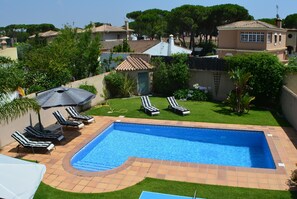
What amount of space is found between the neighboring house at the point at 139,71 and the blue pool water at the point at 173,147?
8.25 meters

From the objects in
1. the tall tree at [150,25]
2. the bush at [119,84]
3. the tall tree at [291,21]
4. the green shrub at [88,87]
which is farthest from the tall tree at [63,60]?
the tall tree at [291,21]

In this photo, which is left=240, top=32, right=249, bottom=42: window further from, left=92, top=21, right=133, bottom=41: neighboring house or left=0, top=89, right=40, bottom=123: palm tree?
left=0, top=89, right=40, bottom=123: palm tree

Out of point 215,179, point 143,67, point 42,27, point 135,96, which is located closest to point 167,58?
point 143,67

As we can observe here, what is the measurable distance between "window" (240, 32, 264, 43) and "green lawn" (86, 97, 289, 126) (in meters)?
21.5

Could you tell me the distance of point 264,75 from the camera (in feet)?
71.7

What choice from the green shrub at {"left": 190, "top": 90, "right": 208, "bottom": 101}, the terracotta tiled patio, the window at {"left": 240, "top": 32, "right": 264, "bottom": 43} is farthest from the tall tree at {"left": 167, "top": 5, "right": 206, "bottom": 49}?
the terracotta tiled patio

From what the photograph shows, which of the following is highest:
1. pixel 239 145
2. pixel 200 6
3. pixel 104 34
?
pixel 200 6

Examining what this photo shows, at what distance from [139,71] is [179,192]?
682 inches

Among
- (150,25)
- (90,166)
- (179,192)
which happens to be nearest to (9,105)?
(90,166)

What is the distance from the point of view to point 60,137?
15953 mm

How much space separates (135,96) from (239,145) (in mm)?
12216

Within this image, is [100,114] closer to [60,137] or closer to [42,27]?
[60,137]

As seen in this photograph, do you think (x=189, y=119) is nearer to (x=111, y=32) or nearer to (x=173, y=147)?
(x=173, y=147)

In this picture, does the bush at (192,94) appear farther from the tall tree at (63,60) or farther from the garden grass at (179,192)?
the garden grass at (179,192)
